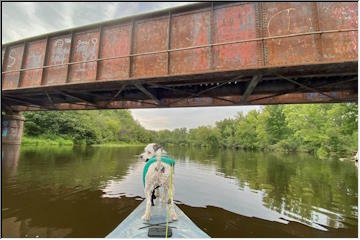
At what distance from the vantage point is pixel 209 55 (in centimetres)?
858

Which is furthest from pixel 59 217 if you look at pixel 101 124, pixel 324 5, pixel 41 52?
pixel 101 124

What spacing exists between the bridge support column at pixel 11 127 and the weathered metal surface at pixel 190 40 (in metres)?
20.3

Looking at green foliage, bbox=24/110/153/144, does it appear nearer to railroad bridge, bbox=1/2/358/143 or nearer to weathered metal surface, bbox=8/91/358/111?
railroad bridge, bbox=1/2/358/143

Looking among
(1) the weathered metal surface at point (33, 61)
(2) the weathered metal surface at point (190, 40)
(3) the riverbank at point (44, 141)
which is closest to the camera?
(2) the weathered metal surface at point (190, 40)

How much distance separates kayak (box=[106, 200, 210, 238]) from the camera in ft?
13.3

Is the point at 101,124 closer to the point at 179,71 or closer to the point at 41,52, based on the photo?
the point at 41,52

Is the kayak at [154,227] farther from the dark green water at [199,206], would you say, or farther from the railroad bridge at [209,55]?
the railroad bridge at [209,55]

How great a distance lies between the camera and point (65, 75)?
35.9 ft

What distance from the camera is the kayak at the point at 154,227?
159 inches

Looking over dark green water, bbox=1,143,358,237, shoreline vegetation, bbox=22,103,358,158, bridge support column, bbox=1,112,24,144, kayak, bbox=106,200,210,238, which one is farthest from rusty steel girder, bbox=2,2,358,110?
shoreline vegetation, bbox=22,103,358,158

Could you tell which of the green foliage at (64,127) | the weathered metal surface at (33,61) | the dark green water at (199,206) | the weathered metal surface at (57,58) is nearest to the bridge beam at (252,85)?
the dark green water at (199,206)

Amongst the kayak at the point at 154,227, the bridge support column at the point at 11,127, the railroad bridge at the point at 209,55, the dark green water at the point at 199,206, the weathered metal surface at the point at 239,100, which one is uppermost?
the railroad bridge at the point at 209,55

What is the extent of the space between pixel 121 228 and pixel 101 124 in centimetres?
7346

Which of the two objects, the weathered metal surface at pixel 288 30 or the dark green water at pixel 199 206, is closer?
the dark green water at pixel 199 206
